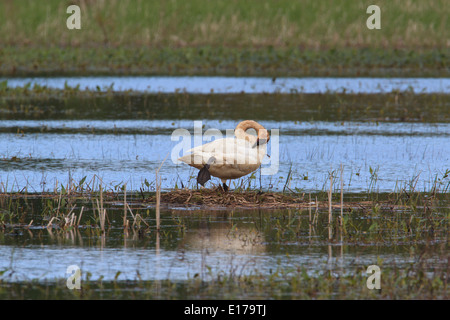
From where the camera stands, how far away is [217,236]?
9.82 m

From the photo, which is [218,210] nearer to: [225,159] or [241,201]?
[241,201]

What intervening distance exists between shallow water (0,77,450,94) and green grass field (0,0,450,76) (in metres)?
2.07

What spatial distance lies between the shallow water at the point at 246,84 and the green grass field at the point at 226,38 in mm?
2071

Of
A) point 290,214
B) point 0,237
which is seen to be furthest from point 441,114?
point 0,237

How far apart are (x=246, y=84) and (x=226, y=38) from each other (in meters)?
10.4

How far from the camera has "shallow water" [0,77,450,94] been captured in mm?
27312

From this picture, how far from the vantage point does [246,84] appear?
29.0m

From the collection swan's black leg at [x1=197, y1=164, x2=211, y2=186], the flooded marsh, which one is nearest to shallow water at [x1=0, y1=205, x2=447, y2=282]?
the flooded marsh

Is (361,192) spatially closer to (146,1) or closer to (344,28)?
(344,28)

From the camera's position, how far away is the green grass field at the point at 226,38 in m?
33.4

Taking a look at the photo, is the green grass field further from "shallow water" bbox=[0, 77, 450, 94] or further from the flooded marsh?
the flooded marsh

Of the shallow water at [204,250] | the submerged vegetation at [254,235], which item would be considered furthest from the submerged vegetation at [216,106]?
the shallow water at [204,250]

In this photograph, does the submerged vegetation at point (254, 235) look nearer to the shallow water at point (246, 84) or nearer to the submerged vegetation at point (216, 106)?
the submerged vegetation at point (216, 106)

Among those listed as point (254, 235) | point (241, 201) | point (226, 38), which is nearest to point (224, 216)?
point (241, 201)
